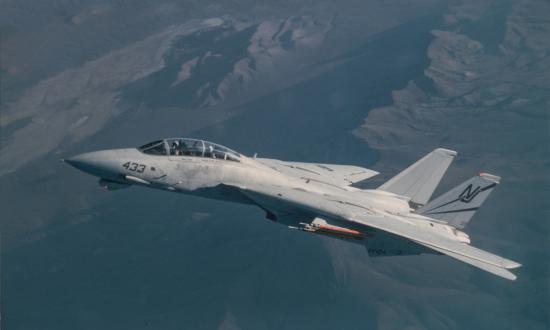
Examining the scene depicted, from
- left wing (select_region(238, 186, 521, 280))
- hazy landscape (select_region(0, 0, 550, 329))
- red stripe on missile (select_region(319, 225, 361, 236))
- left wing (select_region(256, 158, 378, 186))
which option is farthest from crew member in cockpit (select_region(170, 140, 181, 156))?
hazy landscape (select_region(0, 0, 550, 329))

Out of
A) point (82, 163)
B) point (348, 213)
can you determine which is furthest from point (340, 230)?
point (82, 163)

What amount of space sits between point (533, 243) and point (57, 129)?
17328 cm

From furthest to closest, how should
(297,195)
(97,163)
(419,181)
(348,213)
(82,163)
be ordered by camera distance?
(419,181)
(297,195)
(348,213)
(97,163)
(82,163)

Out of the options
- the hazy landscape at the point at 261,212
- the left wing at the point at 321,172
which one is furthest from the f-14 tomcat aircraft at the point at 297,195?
the hazy landscape at the point at 261,212

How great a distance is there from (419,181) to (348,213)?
8.13m

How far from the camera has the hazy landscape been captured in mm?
82000

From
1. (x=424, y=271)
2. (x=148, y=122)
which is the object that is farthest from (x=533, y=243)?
(x=148, y=122)

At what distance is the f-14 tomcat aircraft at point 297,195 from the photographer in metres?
17.0

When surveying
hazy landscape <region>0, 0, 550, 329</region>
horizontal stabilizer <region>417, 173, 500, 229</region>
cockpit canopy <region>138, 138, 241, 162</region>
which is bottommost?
hazy landscape <region>0, 0, 550, 329</region>

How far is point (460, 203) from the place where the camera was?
862 inches

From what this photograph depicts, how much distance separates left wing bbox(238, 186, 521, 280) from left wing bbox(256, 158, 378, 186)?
9.03 feet

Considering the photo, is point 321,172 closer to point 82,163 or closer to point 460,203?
point 460,203

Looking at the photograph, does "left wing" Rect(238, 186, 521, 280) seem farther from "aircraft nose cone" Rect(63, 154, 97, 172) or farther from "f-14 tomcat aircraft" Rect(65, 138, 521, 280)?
"aircraft nose cone" Rect(63, 154, 97, 172)

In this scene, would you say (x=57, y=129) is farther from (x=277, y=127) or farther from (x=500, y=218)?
(x=500, y=218)
